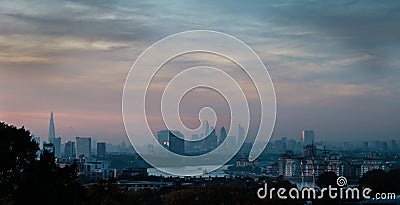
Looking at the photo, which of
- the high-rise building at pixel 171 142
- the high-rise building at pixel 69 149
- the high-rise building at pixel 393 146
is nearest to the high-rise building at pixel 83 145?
the high-rise building at pixel 69 149

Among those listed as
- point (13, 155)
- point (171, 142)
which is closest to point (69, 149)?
point (171, 142)

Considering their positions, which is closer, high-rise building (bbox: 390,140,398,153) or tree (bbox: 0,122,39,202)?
tree (bbox: 0,122,39,202)

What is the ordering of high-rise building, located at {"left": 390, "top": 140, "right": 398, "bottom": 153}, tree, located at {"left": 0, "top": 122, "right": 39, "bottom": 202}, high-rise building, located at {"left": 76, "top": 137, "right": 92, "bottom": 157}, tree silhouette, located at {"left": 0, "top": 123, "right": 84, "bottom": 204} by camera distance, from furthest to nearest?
1. high-rise building, located at {"left": 390, "top": 140, "right": 398, "bottom": 153}
2. high-rise building, located at {"left": 76, "top": 137, "right": 92, "bottom": 157}
3. tree, located at {"left": 0, "top": 122, "right": 39, "bottom": 202}
4. tree silhouette, located at {"left": 0, "top": 123, "right": 84, "bottom": 204}

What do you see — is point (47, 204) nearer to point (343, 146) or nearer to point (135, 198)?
point (135, 198)

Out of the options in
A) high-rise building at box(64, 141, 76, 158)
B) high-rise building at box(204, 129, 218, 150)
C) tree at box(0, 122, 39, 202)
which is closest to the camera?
tree at box(0, 122, 39, 202)

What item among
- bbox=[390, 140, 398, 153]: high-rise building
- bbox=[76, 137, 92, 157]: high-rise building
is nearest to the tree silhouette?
bbox=[76, 137, 92, 157]: high-rise building

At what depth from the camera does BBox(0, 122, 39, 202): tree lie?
52.9 feet

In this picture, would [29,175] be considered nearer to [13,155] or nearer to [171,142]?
[13,155]

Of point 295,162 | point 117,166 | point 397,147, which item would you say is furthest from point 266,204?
point 397,147

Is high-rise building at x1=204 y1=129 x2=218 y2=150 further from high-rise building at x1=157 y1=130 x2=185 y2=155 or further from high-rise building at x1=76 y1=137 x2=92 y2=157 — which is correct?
high-rise building at x1=76 y1=137 x2=92 y2=157

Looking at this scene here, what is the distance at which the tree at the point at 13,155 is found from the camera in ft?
52.9

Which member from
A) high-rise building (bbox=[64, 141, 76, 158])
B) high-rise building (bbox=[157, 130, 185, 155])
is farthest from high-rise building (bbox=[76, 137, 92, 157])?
high-rise building (bbox=[157, 130, 185, 155])

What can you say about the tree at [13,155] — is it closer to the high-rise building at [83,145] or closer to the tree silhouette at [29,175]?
the tree silhouette at [29,175]

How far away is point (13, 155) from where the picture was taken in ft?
54.6
